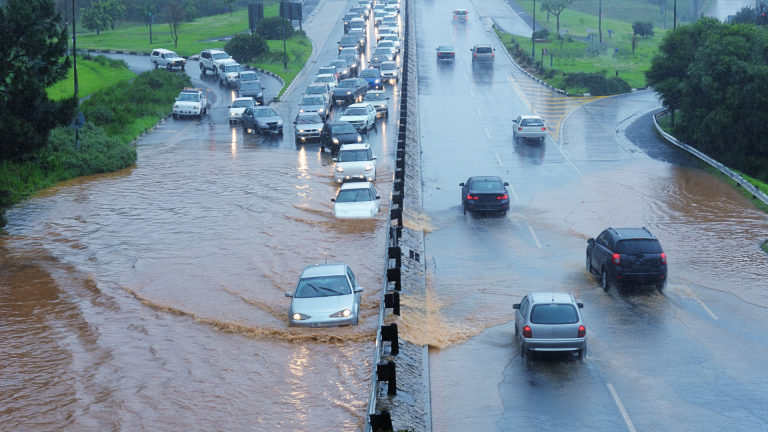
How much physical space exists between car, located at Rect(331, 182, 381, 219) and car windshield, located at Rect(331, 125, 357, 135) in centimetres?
1204

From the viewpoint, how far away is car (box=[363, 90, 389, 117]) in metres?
48.1

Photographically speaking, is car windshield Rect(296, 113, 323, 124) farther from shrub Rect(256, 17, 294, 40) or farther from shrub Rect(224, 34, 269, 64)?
shrub Rect(256, 17, 294, 40)

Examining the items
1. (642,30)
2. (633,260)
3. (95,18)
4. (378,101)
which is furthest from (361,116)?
(95,18)

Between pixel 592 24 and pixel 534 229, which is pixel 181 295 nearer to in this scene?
pixel 534 229

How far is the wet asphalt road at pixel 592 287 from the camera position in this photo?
46.6 feet

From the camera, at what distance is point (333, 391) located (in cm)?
1552

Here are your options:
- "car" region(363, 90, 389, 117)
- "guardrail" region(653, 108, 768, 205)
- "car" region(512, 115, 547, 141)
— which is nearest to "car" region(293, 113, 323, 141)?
"car" region(363, 90, 389, 117)

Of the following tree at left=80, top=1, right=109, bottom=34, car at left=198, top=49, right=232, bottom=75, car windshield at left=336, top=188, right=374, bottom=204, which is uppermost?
tree at left=80, top=1, right=109, bottom=34

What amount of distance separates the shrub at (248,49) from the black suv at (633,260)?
195 ft

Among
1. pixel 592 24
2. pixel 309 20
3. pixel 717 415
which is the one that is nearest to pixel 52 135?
pixel 717 415

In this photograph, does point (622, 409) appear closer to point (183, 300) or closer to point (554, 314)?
point (554, 314)

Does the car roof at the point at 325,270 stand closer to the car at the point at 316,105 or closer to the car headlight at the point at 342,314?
the car headlight at the point at 342,314

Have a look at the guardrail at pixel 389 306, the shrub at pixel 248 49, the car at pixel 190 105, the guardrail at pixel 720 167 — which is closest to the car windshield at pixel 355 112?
the guardrail at pixel 389 306

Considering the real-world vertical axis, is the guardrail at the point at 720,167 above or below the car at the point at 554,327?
above
